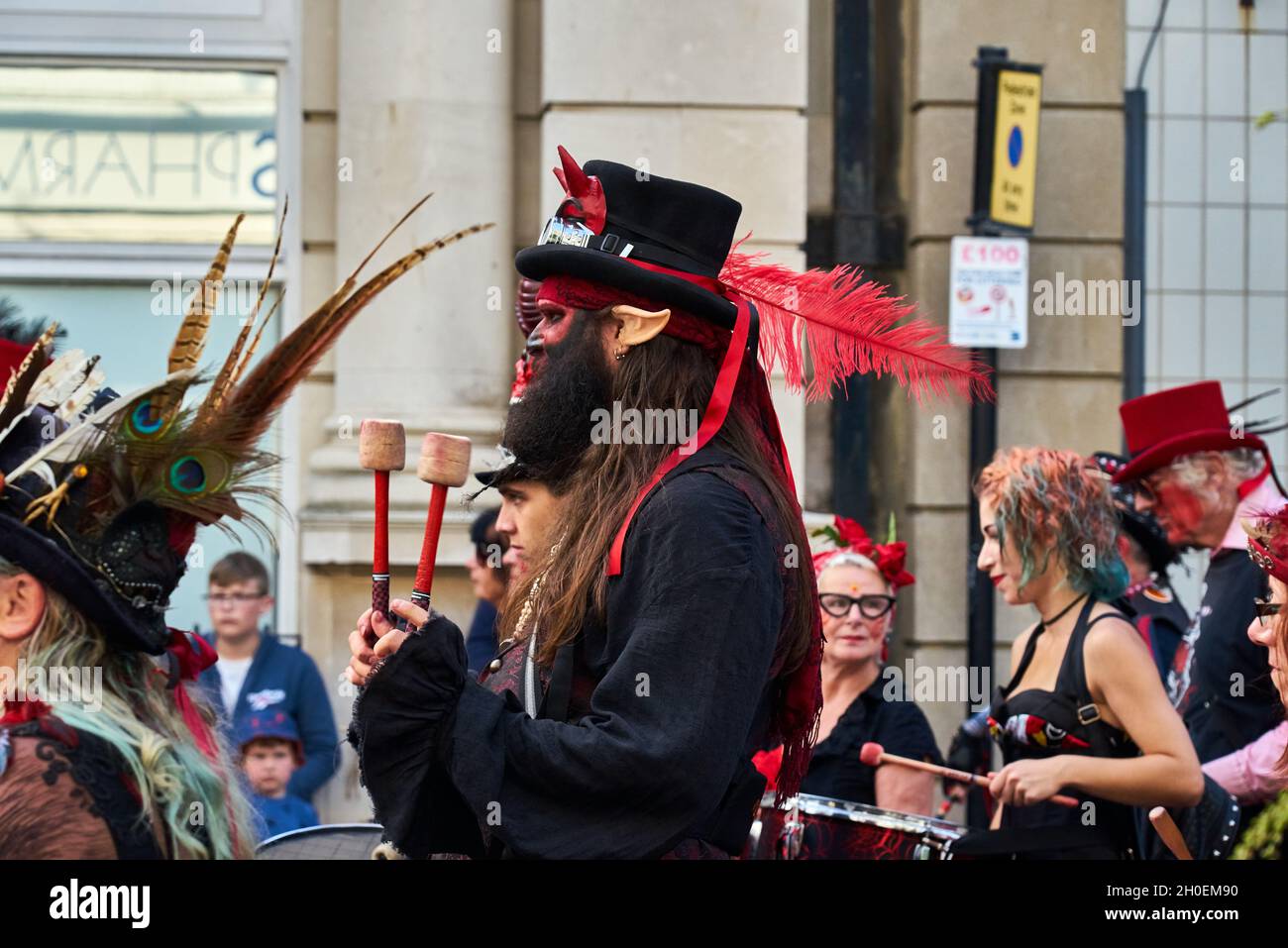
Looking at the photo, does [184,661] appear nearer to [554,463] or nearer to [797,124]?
[554,463]

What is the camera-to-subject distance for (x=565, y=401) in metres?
2.67

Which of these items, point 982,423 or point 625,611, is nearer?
point 625,611

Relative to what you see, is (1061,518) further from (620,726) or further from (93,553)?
(93,553)

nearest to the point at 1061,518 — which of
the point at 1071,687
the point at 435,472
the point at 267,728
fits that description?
the point at 1071,687

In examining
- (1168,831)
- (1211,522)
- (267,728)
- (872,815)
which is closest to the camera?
(1168,831)

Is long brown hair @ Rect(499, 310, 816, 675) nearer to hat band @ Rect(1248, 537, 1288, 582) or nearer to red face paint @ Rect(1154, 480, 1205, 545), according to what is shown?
hat band @ Rect(1248, 537, 1288, 582)

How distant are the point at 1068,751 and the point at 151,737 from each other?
2284 millimetres

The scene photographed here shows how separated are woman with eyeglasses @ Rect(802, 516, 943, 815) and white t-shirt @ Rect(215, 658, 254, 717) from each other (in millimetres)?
2118

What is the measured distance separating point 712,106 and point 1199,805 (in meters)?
3.74

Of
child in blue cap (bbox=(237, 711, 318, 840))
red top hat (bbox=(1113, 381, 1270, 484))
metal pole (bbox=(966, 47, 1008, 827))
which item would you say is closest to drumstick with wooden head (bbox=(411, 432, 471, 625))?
red top hat (bbox=(1113, 381, 1270, 484))

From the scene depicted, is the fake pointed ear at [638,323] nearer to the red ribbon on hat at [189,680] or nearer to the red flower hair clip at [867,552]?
the red ribbon on hat at [189,680]

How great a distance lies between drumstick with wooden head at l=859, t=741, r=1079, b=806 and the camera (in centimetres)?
396

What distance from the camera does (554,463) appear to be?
2707 millimetres
